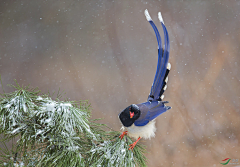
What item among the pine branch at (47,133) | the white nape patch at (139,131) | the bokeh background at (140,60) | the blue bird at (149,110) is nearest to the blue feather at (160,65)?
the blue bird at (149,110)

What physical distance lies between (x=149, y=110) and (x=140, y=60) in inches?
35.1

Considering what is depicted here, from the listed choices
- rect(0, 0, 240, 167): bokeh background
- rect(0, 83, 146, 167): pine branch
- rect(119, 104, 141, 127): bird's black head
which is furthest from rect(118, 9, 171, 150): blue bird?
rect(0, 0, 240, 167): bokeh background

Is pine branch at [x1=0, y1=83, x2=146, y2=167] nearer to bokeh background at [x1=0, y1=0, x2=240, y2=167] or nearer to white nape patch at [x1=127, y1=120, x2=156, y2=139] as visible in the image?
white nape patch at [x1=127, y1=120, x2=156, y2=139]

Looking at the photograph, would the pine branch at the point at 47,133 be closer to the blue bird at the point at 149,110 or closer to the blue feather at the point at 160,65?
the blue bird at the point at 149,110

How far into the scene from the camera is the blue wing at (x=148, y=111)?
2.85 feet

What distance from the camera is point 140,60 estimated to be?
1.72m

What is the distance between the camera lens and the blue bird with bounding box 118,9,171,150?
2.77ft

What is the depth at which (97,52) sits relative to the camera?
1.71 m

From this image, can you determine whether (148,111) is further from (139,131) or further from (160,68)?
(160,68)

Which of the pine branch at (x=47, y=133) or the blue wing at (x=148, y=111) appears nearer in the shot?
the pine branch at (x=47, y=133)

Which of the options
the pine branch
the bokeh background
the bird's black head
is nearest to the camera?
the pine branch

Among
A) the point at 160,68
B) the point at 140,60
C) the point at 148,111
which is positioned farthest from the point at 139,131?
the point at 140,60

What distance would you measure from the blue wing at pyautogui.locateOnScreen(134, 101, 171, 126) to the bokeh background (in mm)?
774

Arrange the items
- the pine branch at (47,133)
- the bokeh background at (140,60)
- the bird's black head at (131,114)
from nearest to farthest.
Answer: the pine branch at (47,133) < the bird's black head at (131,114) < the bokeh background at (140,60)
